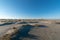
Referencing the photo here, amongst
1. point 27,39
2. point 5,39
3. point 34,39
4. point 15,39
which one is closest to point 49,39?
point 34,39

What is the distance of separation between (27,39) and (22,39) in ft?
1.99

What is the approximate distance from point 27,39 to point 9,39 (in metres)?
2.18

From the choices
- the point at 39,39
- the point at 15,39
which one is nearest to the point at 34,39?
the point at 39,39

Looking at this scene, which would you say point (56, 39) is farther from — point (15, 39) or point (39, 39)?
point (15, 39)

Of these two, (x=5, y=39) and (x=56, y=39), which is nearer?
(x=5, y=39)

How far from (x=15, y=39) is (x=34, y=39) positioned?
90.1 inches

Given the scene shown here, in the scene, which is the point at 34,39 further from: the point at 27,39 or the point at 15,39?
the point at 15,39

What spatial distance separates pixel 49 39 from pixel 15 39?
415 cm

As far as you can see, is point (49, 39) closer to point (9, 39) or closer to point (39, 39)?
point (39, 39)

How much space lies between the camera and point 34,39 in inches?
520

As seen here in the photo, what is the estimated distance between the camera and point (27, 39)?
Answer: 43.5 feet

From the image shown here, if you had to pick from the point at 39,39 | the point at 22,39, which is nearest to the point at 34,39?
the point at 39,39

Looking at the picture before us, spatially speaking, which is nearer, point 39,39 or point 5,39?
point 5,39

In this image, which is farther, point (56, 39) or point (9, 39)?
point (56, 39)
